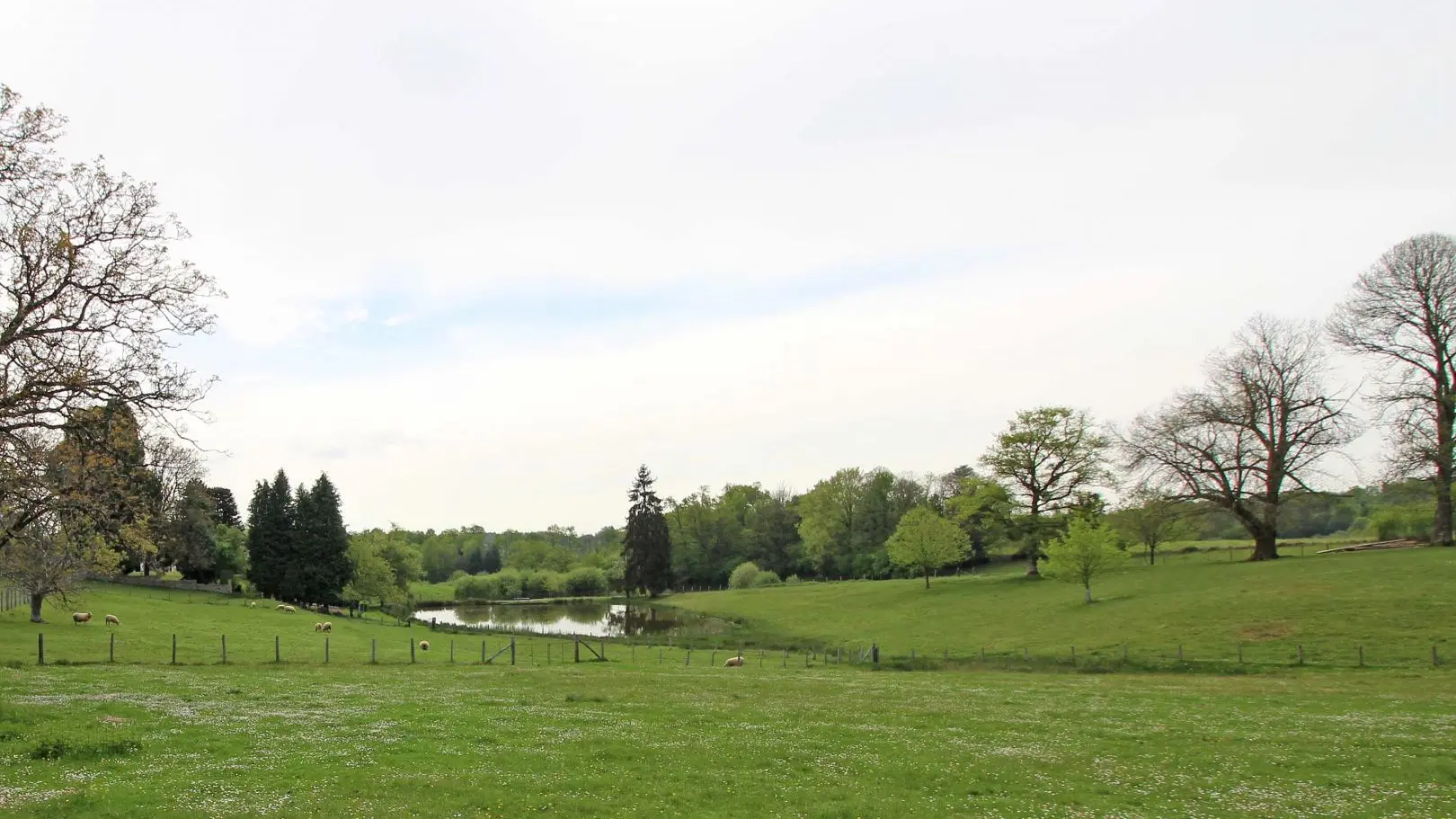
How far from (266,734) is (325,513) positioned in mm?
84331

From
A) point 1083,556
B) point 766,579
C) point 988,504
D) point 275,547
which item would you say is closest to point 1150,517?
point 1083,556

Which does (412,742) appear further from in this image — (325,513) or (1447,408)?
(325,513)

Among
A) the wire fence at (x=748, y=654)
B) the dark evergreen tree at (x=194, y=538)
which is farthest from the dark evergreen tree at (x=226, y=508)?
the wire fence at (x=748, y=654)

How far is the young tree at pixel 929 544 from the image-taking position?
258 feet

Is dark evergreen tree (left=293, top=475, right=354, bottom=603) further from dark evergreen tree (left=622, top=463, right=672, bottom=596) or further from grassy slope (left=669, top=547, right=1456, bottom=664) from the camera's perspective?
grassy slope (left=669, top=547, right=1456, bottom=664)

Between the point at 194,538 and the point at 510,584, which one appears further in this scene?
the point at 510,584

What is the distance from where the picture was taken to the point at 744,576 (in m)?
123

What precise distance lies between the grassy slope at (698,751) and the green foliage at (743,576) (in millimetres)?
96686

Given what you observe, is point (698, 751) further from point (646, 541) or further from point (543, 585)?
point (543, 585)

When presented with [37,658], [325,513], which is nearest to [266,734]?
[37,658]

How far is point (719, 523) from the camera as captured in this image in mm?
146125

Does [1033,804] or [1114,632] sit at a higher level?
[1033,804]

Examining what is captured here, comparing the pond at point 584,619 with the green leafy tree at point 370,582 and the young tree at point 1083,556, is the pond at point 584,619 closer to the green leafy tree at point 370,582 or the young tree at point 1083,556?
the green leafy tree at point 370,582

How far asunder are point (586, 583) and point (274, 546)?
58.5 meters
